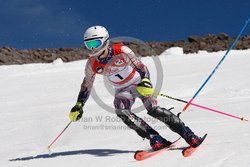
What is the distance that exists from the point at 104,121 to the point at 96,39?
4.49m

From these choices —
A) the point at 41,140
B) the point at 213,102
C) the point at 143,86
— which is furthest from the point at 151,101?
the point at 213,102

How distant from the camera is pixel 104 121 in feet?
31.4

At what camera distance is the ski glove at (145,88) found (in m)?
5.33

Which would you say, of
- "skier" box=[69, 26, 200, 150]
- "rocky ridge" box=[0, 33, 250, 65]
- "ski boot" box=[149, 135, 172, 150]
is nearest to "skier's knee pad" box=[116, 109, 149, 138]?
"skier" box=[69, 26, 200, 150]

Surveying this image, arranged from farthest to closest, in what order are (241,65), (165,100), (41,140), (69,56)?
1. (69,56)
2. (241,65)
3. (165,100)
4. (41,140)

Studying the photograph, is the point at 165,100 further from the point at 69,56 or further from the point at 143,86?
the point at 69,56

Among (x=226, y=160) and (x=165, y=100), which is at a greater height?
(x=226, y=160)

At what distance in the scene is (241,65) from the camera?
1867 centimetres

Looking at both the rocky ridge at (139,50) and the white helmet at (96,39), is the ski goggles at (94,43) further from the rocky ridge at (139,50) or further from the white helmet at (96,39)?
the rocky ridge at (139,50)

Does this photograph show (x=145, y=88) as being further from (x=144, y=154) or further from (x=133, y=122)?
(x=144, y=154)

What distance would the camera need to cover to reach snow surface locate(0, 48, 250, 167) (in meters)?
4.98

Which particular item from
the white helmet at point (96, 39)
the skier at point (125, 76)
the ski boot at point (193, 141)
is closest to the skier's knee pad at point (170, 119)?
the skier at point (125, 76)

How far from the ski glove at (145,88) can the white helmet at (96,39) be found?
29.9 inches

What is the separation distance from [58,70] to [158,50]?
18356 mm
